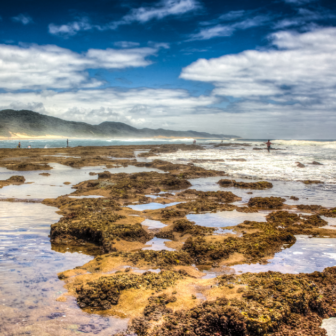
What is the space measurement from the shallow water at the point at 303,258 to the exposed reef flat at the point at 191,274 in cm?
21

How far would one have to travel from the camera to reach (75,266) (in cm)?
545

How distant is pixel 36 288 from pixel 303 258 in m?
5.81

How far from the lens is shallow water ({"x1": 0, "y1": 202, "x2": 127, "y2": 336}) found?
354 centimetres

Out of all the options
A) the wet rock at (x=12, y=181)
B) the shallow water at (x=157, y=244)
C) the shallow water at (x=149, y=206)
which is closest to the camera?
the shallow water at (x=157, y=244)

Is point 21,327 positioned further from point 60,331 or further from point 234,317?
point 234,317

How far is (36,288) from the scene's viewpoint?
177 inches

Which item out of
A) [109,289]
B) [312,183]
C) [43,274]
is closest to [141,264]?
[109,289]

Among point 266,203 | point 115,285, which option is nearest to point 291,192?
point 266,203

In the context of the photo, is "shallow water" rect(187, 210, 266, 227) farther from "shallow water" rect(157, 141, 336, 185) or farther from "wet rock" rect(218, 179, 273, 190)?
"shallow water" rect(157, 141, 336, 185)

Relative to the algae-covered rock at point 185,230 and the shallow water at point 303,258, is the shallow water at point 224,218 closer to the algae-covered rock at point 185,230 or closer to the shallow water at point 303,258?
the algae-covered rock at point 185,230

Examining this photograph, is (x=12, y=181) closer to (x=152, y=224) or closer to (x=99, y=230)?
(x=99, y=230)

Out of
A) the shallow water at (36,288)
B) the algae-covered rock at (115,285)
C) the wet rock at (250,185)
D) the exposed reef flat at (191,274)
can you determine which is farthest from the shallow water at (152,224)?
the wet rock at (250,185)

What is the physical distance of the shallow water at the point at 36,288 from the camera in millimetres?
3539

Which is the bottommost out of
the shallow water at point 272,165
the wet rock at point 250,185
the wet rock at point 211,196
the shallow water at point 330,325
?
the shallow water at point 330,325
